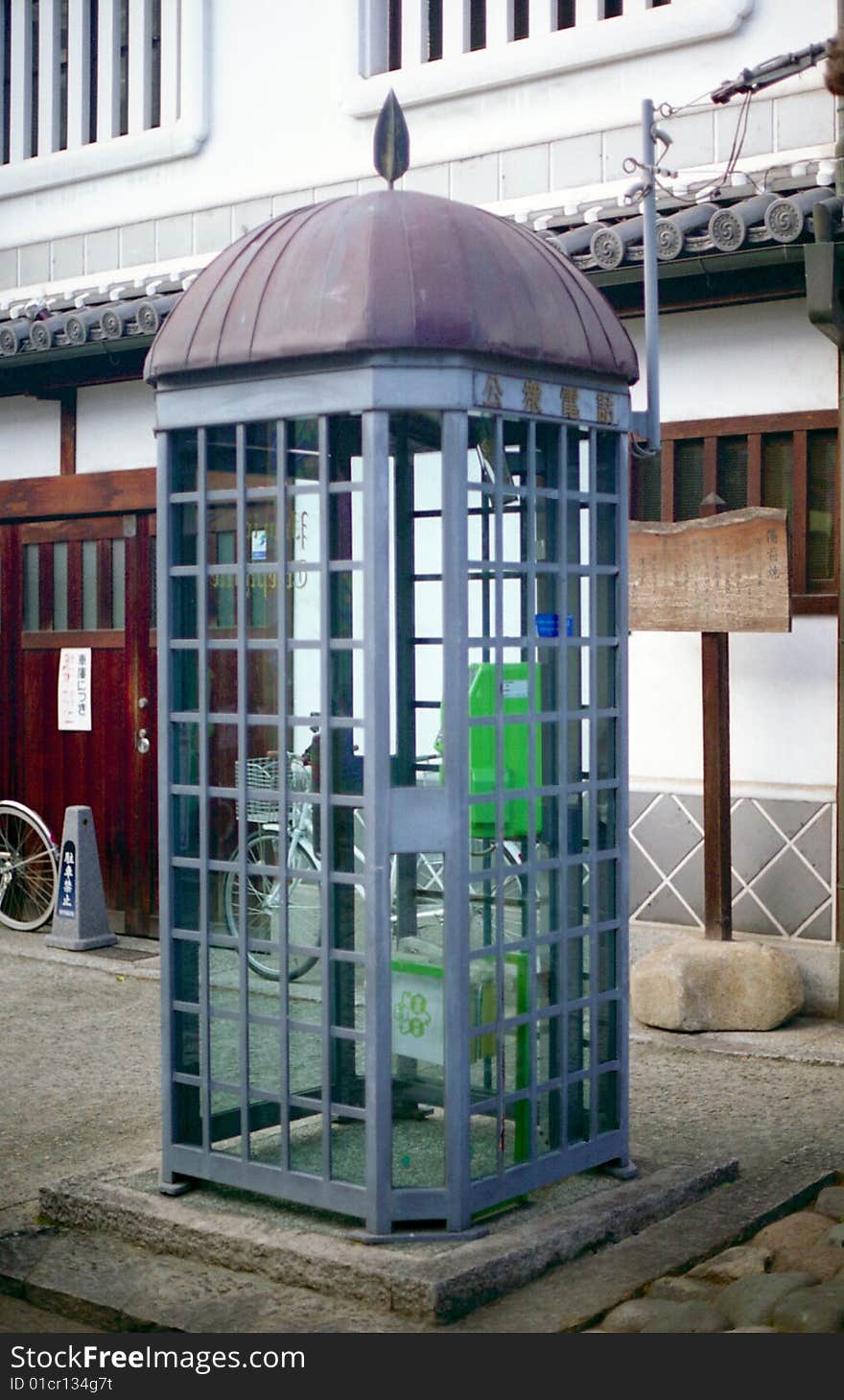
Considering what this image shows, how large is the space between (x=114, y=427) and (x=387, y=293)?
702 cm

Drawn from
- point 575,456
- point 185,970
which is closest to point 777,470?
point 575,456

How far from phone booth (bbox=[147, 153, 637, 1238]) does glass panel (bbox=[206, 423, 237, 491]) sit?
0.06ft

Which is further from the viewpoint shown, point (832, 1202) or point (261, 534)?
point (832, 1202)

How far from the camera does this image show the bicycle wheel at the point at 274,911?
5.39 meters

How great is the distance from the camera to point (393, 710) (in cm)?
577

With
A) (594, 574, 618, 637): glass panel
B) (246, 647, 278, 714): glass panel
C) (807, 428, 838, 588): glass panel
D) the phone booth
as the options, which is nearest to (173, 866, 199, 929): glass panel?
the phone booth

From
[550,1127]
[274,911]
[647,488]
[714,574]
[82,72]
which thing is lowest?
[550,1127]

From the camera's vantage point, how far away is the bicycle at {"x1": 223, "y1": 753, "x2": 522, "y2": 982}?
538 cm

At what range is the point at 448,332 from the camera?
4996 millimetres

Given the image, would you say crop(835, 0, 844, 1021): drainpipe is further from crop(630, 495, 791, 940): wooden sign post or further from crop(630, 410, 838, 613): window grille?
crop(630, 495, 791, 940): wooden sign post

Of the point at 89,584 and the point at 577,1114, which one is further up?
the point at 89,584

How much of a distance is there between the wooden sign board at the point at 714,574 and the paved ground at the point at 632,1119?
6.87 ft

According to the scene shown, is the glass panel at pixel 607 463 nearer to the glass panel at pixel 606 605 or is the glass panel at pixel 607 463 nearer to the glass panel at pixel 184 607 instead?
the glass panel at pixel 606 605

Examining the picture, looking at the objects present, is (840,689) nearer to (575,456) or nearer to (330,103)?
(575,456)
